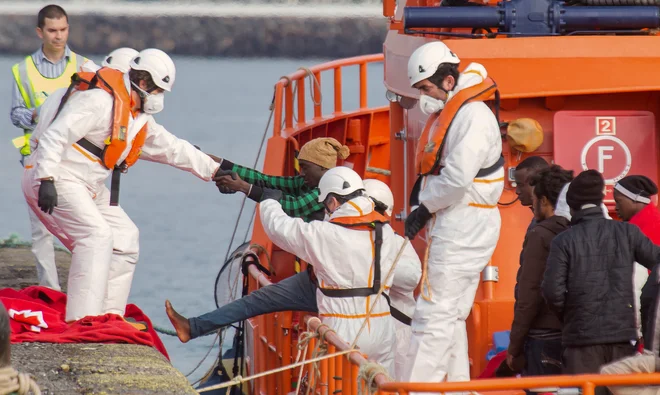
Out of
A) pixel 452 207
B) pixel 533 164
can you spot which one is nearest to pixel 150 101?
pixel 452 207

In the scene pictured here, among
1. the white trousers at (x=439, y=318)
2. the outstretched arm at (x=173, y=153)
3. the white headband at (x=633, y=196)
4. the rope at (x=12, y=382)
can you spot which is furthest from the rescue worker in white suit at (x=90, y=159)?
the rope at (x=12, y=382)

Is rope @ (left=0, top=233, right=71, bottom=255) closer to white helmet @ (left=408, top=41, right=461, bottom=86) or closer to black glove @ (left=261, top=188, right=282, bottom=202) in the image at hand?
black glove @ (left=261, top=188, right=282, bottom=202)

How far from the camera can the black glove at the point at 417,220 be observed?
640 centimetres

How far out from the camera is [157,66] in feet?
22.8

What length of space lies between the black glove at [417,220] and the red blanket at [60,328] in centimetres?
151

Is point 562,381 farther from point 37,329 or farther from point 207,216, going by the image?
point 207,216

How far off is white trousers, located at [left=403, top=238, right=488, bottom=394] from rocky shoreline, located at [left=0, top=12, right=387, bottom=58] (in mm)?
38954

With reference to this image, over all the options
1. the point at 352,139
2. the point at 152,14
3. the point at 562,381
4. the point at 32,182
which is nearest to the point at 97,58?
the point at 152,14

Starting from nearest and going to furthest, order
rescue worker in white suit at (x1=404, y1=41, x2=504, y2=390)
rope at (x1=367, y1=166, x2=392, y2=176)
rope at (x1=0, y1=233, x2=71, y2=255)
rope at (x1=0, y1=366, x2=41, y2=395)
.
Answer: rope at (x1=0, y1=366, x2=41, y2=395) < rescue worker in white suit at (x1=404, y1=41, x2=504, y2=390) < rope at (x1=0, y1=233, x2=71, y2=255) < rope at (x1=367, y1=166, x2=392, y2=176)

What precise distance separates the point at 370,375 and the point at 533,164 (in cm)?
206

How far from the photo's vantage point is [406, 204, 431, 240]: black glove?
6398 millimetres

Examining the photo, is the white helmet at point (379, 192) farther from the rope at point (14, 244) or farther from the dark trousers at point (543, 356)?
the rope at point (14, 244)

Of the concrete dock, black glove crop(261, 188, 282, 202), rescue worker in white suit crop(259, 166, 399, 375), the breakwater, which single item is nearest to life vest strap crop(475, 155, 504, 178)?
rescue worker in white suit crop(259, 166, 399, 375)

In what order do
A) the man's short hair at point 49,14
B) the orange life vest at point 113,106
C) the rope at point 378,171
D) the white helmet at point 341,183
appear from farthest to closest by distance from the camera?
the rope at point 378,171, the man's short hair at point 49,14, the orange life vest at point 113,106, the white helmet at point 341,183
